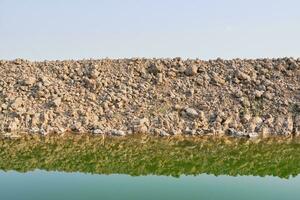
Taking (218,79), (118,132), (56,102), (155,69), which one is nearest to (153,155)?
(118,132)

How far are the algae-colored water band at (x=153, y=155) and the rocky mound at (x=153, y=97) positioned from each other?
130 cm

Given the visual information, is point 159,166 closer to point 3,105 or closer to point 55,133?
point 55,133

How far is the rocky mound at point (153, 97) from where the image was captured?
21766 mm

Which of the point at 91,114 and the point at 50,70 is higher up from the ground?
the point at 50,70

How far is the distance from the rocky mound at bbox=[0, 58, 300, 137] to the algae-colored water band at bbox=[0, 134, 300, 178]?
130cm

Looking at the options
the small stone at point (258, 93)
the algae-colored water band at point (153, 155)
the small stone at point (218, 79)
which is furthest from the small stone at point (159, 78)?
the algae-colored water band at point (153, 155)

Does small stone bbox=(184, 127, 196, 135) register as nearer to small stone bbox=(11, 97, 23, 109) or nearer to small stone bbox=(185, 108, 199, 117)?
small stone bbox=(185, 108, 199, 117)

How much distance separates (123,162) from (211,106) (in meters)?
7.74

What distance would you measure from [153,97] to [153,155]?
686 cm

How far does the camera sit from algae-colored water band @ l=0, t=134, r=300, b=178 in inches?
608

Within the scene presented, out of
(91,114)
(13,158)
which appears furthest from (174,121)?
(13,158)

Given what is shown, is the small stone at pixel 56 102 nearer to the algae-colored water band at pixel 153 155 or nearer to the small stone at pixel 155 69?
the algae-colored water band at pixel 153 155

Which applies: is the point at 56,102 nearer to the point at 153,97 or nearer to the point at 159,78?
the point at 153,97

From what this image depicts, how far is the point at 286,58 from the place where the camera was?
85.7 feet
